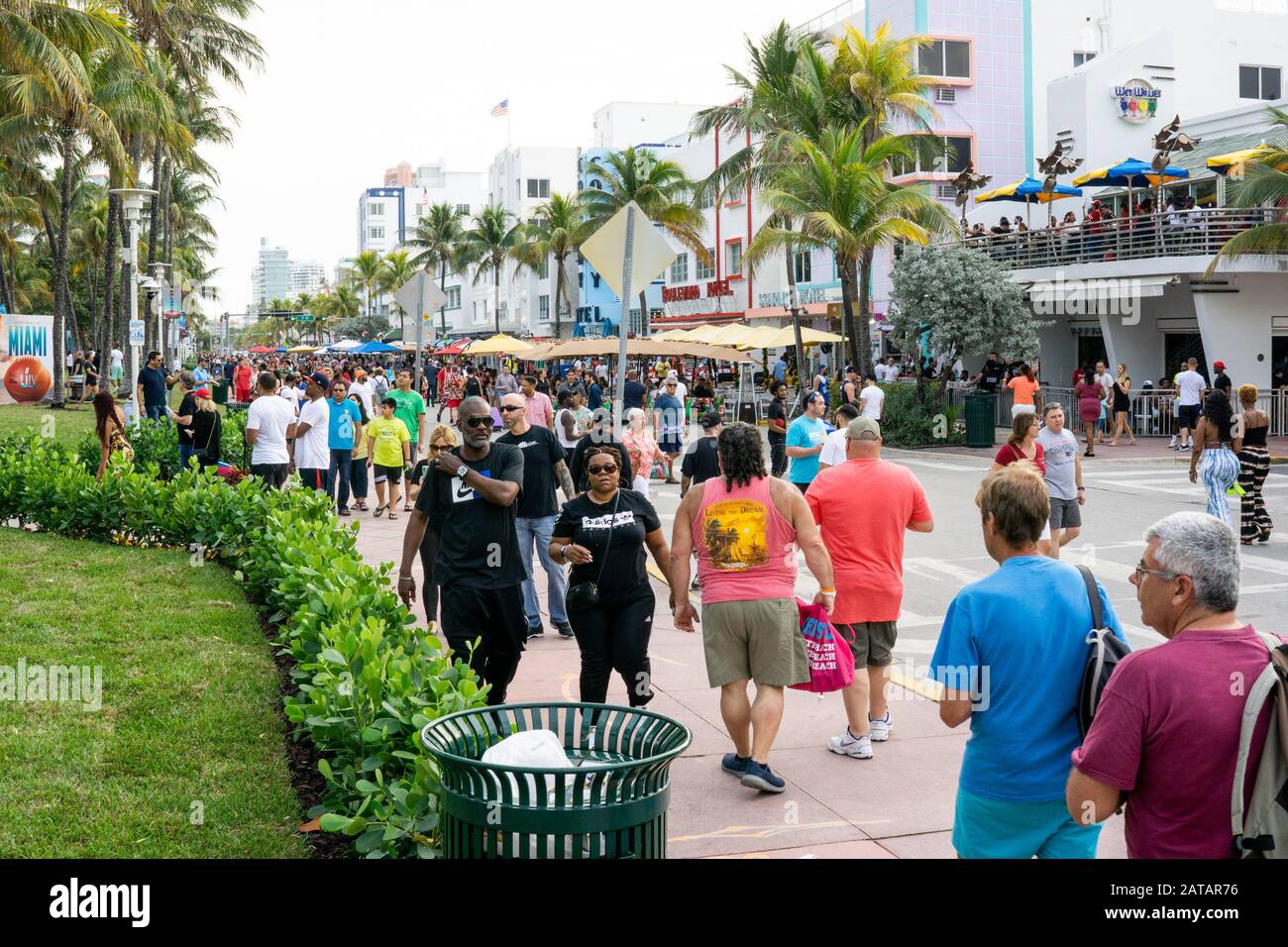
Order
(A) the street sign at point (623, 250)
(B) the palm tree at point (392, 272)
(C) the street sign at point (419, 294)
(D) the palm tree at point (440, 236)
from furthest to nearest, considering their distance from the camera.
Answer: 1. (B) the palm tree at point (392, 272)
2. (D) the palm tree at point (440, 236)
3. (C) the street sign at point (419, 294)
4. (A) the street sign at point (623, 250)

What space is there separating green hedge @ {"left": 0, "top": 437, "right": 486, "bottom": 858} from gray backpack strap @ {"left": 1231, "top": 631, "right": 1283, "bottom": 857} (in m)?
2.42

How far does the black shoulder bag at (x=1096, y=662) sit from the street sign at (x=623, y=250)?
15.0 feet

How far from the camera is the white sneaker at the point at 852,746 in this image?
6.30 m

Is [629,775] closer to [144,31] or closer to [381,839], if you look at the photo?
[381,839]

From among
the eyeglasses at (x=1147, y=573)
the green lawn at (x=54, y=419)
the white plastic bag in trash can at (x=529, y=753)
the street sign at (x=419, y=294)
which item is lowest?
the white plastic bag in trash can at (x=529, y=753)

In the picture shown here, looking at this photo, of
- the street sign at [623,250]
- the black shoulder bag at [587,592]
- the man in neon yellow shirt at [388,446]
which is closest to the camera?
the black shoulder bag at [587,592]

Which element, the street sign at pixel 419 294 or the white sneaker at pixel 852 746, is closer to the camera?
the white sneaker at pixel 852 746

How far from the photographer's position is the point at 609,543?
607cm

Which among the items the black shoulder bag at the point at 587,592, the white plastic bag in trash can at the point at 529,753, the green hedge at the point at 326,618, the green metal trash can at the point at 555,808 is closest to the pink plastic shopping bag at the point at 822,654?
the black shoulder bag at the point at 587,592

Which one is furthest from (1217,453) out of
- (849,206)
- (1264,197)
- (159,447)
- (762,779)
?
(849,206)

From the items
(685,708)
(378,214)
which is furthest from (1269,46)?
(378,214)

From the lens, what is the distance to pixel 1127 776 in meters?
2.95

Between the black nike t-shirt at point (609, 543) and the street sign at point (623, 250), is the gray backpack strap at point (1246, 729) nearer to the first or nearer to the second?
the black nike t-shirt at point (609, 543)

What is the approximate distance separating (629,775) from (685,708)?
4.07m
